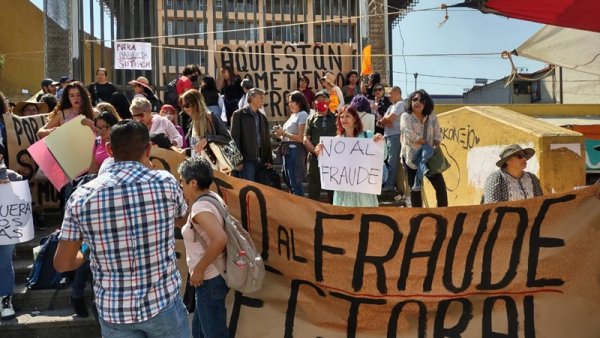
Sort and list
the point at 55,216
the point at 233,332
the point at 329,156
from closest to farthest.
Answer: the point at 233,332
the point at 329,156
the point at 55,216

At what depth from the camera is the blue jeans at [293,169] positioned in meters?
7.61

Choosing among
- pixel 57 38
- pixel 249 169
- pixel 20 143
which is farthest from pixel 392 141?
pixel 57 38

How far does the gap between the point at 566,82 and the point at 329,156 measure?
2772 cm

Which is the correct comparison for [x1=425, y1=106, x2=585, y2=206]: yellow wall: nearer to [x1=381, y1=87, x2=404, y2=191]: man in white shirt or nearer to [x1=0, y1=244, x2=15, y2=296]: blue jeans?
[x1=381, y1=87, x2=404, y2=191]: man in white shirt

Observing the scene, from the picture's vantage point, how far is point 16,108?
8258mm

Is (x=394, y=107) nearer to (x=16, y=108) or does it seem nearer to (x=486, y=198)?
(x=486, y=198)

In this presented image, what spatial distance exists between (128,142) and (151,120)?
367 cm

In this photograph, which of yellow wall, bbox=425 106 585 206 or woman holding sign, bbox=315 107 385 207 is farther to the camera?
yellow wall, bbox=425 106 585 206

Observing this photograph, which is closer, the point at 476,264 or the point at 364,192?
the point at 476,264

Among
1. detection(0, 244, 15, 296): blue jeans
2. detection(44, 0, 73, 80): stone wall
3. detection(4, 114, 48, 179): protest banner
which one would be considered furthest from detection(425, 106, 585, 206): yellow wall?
detection(44, 0, 73, 80): stone wall

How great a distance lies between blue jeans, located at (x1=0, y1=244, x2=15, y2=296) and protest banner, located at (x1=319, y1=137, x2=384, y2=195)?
9.53 ft

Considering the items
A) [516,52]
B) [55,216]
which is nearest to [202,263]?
[516,52]

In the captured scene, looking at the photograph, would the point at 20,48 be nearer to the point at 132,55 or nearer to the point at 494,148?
the point at 132,55

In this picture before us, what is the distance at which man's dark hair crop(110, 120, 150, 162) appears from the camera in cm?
294
